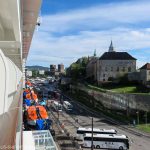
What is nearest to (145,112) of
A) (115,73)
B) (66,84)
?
(115,73)

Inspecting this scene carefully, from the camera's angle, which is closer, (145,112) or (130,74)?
(145,112)

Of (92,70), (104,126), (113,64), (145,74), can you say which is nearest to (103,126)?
(104,126)

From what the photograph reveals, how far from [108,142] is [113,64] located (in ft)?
134

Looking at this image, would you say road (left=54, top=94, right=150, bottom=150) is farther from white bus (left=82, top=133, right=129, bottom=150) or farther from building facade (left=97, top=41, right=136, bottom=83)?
building facade (left=97, top=41, right=136, bottom=83)

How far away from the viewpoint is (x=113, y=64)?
59969 mm

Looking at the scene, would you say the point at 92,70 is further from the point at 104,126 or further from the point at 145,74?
the point at 104,126

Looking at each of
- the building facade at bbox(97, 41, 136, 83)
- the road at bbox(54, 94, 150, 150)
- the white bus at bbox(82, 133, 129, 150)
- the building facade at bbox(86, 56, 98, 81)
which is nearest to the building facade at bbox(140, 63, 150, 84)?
the building facade at bbox(97, 41, 136, 83)

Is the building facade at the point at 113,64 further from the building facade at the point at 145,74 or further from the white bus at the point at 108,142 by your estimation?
the white bus at the point at 108,142

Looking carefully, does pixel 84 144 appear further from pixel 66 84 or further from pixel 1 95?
pixel 66 84

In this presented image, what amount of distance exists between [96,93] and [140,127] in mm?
19195

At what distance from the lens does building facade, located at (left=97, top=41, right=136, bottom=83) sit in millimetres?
59500

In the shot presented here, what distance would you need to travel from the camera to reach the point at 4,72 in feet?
5.28

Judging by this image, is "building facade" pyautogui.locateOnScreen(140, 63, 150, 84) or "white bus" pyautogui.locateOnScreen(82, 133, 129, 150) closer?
"white bus" pyautogui.locateOnScreen(82, 133, 129, 150)

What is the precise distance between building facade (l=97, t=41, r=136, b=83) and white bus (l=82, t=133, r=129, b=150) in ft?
130
